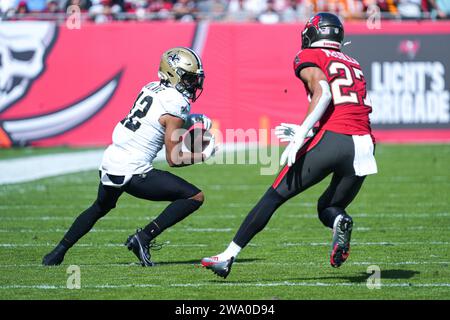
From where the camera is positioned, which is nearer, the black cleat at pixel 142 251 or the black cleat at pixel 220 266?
the black cleat at pixel 220 266

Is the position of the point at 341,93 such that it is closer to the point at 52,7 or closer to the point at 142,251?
the point at 142,251

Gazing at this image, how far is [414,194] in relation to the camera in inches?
403

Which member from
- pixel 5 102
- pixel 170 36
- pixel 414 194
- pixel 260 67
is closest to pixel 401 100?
pixel 260 67

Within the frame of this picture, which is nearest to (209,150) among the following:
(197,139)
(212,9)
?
(197,139)

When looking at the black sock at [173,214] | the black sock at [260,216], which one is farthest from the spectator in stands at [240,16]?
the black sock at [260,216]

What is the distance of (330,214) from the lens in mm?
5891

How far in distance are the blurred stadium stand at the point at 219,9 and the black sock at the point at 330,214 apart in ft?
34.5

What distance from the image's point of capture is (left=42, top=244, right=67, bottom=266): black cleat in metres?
6.38

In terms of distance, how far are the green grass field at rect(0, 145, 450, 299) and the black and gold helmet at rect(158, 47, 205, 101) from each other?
1268mm

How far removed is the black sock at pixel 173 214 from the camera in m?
6.35

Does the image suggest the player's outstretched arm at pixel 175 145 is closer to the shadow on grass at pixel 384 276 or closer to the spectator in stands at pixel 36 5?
the shadow on grass at pixel 384 276

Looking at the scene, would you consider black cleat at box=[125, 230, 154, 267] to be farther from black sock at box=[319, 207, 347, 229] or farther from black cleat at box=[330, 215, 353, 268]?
black cleat at box=[330, 215, 353, 268]

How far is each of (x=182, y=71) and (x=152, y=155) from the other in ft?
2.04

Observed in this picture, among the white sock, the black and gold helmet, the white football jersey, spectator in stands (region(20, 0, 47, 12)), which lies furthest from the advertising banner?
the white sock
